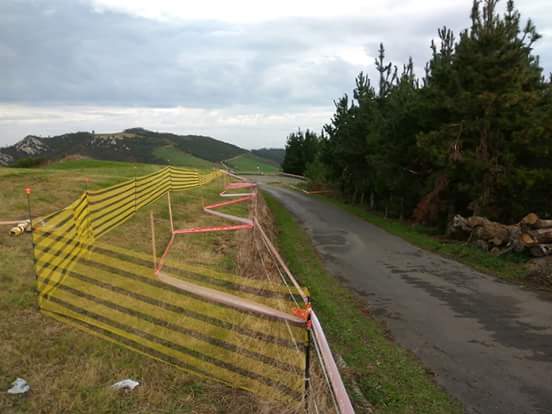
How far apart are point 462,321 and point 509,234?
7589 millimetres

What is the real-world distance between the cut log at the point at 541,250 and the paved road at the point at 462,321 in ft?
7.09

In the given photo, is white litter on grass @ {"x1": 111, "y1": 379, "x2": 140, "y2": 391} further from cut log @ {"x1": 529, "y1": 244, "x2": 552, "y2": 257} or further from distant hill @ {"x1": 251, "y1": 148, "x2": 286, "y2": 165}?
distant hill @ {"x1": 251, "y1": 148, "x2": 286, "y2": 165}

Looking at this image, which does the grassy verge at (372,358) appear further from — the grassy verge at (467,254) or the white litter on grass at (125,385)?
the grassy verge at (467,254)

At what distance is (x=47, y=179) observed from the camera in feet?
58.9

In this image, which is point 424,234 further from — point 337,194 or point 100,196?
point 337,194

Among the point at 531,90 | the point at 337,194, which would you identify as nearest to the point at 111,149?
the point at 337,194

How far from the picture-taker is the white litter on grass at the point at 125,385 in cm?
485

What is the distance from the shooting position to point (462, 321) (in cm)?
906

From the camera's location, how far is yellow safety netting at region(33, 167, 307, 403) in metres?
5.45

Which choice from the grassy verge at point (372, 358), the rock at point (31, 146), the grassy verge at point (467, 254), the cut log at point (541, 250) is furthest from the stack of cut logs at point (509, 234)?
the rock at point (31, 146)

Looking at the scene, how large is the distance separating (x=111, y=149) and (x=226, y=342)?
4361 inches

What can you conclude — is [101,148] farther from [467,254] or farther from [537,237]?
[537,237]

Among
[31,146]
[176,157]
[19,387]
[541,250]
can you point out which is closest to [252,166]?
[176,157]

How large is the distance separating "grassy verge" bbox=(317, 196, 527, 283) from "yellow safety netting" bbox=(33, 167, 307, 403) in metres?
7.83
